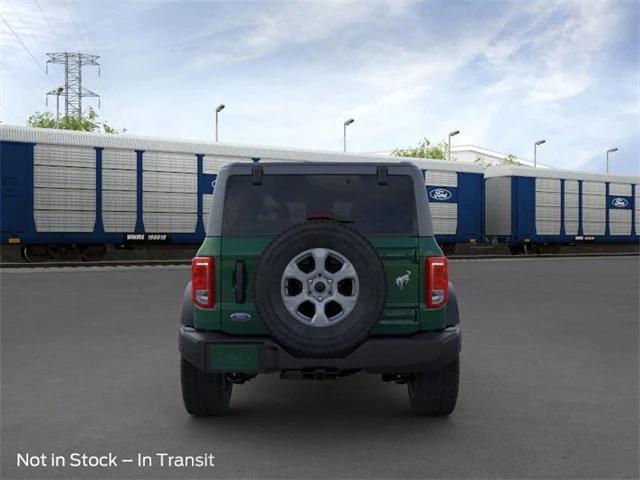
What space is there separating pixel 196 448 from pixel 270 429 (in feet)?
2.07

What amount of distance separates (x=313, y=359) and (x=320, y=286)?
0.47m

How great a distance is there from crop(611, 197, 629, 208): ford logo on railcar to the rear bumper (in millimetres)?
33047

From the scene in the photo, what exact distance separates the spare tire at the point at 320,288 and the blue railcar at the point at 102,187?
1771 centimetres

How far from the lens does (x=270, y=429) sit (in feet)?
15.3

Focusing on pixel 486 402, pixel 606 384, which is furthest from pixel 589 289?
pixel 486 402

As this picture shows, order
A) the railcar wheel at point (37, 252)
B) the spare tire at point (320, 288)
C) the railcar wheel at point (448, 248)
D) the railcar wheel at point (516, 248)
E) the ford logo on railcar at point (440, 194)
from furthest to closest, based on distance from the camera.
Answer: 1. the railcar wheel at point (516, 248)
2. the railcar wheel at point (448, 248)
3. the ford logo on railcar at point (440, 194)
4. the railcar wheel at point (37, 252)
5. the spare tire at point (320, 288)

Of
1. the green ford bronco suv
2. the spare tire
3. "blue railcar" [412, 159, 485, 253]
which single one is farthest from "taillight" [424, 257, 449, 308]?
"blue railcar" [412, 159, 485, 253]

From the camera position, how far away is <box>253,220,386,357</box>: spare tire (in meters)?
4.14

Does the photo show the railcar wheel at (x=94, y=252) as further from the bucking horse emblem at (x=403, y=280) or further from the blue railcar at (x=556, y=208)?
the bucking horse emblem at (x=403, y=280)

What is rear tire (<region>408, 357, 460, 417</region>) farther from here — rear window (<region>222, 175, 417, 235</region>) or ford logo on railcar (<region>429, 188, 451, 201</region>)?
ford logo on railcar (<region>429, 188, 451, 201</region>)

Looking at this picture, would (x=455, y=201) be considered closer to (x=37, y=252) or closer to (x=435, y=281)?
(x=37, y=252)

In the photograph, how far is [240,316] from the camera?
440 centimetres

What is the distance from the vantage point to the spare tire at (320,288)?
414 cm

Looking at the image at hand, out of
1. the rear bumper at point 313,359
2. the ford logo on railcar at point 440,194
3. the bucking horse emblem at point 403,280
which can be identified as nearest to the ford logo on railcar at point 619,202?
the ford logo on railcar at point 440,194
